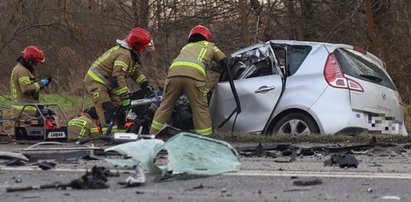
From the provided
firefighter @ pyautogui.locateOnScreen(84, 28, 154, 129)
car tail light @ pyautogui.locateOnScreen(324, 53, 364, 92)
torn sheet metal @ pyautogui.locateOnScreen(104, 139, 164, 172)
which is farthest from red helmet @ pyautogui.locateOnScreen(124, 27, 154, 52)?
torn sheet metal @ pyautogui.locateOnScreen(104, 139, 164, 172)

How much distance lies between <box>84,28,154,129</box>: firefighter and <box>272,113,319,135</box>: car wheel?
2.10 meters

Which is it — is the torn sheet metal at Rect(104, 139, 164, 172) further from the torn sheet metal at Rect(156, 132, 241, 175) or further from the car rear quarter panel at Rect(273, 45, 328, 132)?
the car rear quarter panel at Rect(273, 45, 328, 132)

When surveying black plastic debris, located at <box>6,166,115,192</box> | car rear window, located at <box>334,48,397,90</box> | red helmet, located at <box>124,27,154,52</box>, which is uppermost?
red helmet, located at <box>124,27,154,52</box>

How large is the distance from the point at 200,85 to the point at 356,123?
195 cm

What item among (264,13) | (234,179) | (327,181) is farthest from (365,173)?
(264,13)

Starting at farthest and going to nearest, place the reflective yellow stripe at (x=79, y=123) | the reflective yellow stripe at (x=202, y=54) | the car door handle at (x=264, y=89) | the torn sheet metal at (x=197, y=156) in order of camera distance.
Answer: the reflective yellow stripe at (x=79, y=123) → the reflective yellow stripe at (x=202, y=54) → the car door handle at (x=264, y=89) → the torn sheet metal at (x=197, y=156)

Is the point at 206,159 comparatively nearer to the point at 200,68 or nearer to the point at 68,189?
the point at 68,189

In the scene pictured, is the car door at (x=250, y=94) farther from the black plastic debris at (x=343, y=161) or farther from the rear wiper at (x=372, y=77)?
the black plastic debris at (x=343, y=161)

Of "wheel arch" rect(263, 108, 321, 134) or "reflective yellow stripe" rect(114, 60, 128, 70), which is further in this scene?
"reflective yellow stripe" rect(114, 60, 128, 70)

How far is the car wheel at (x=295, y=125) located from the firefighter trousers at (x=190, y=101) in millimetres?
890

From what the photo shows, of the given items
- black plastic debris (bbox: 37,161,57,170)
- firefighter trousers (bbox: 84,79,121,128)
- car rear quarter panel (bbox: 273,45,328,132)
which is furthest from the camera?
firefighter trousers (bbox: 84,79,121,128)

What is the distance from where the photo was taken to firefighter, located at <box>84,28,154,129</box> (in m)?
8.93

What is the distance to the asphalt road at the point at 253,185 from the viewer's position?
4219 millimetres

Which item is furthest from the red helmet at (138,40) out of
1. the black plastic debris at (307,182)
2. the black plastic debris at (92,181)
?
the black plastic debris at (307,182)
